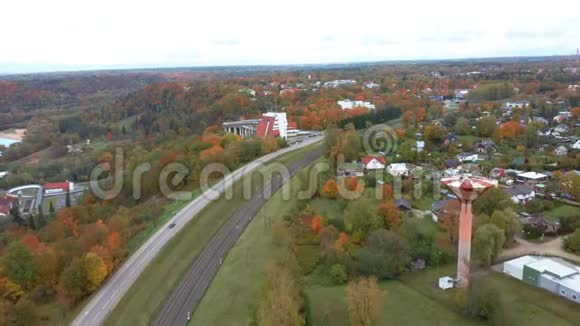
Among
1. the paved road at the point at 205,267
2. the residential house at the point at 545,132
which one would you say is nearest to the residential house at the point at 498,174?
the paved road at the point at 205,267

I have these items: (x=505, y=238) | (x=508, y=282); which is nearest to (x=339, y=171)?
(x=505, y=238)

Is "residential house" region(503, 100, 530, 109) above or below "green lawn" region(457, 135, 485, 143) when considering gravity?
above

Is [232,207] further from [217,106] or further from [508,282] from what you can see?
[217,106]

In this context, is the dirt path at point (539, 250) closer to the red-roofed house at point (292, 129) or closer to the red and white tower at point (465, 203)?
the red and white tower at point (465, 203)

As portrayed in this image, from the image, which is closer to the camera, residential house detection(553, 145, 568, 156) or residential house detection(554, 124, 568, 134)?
residential house detection(553, 145, 568, 156)

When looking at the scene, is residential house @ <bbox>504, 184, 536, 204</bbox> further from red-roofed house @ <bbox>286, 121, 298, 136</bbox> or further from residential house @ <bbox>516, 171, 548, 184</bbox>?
red-roofed house @ <bbox>286, 121, 298, 136</bbox>

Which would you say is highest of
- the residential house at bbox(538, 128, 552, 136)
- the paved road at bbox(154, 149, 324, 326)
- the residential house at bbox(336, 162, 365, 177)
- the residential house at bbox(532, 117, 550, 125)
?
the residential house at bbox(532, 117, 550, 125)

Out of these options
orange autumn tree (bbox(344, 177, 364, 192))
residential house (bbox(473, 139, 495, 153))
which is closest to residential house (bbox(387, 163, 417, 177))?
orange autumn tree (bbox(344, 177, 364, 192))

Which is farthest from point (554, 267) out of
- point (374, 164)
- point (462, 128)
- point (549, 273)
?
point (462, 128)
